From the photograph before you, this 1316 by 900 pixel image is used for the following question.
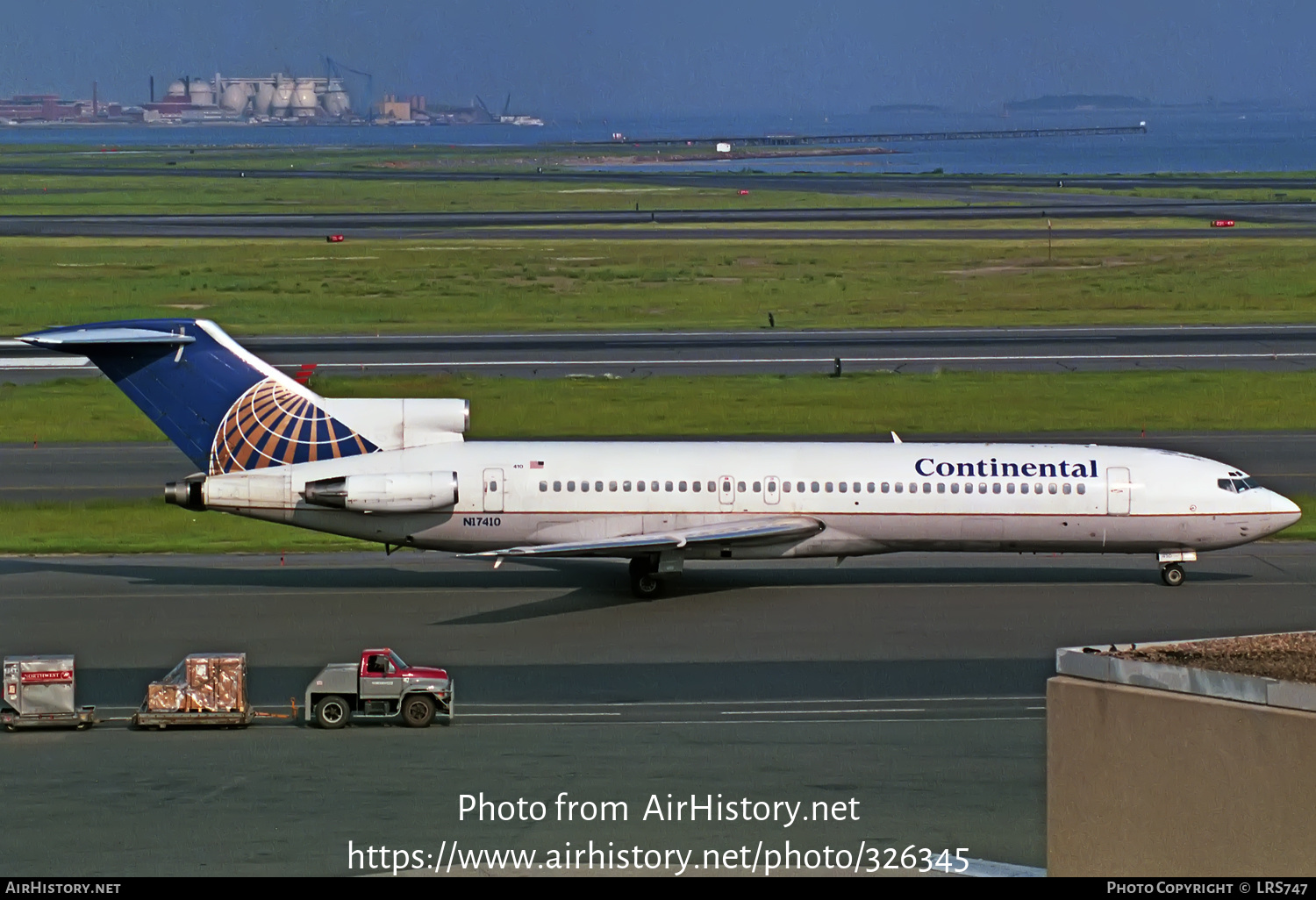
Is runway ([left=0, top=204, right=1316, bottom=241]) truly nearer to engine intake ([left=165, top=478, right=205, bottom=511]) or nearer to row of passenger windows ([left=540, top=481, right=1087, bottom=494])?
row of passenger windows ([left=540, top=481, right=1087, bottom=494])

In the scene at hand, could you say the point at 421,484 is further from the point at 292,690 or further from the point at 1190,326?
the point at 1190,326

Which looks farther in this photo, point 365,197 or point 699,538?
point 365,197

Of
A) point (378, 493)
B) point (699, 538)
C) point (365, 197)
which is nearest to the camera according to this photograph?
point (378, 493)

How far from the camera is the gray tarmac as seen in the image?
2021 inches

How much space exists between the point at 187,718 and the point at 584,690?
692cm

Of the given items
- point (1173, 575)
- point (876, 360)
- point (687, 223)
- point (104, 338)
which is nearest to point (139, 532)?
point (104, 338)

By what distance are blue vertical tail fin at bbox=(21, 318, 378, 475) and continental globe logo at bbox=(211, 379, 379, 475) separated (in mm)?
19

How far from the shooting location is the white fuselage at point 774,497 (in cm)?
3825

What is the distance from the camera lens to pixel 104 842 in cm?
2252

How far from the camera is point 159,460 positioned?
56281 mm

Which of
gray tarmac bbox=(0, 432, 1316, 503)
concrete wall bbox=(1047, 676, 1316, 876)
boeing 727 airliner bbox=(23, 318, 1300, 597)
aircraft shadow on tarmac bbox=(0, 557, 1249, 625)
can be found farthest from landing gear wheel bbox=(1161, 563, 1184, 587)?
concrete wall bbox=(1047, 676, 1316, 876)

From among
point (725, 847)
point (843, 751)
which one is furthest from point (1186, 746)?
point (843, 751)

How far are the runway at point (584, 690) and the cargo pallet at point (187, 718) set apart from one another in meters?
0.41

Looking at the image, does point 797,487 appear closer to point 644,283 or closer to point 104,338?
point 104,338
